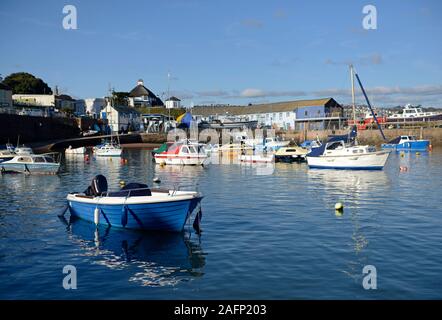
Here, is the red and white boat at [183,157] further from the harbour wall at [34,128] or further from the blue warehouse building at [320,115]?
the blue warehouse building at [320,115]

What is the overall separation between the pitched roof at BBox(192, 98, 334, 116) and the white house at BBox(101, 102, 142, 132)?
78.5 ft

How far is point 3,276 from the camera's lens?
52.1 ft

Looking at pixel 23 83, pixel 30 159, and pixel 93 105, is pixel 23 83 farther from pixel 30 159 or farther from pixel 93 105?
pixel 30 159

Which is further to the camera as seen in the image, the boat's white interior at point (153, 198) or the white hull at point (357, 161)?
the white hull at point (357, 161)

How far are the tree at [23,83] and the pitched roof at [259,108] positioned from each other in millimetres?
45389

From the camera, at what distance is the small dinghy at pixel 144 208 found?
1997 centimetres

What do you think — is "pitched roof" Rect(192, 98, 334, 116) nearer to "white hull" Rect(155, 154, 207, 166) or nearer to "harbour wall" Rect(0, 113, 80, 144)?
"harbour wall" Rect(0, 113, 80, 144)

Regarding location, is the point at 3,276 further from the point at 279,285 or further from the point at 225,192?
the point at 225,192

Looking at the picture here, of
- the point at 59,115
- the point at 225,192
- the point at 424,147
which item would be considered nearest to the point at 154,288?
the point at 225,192

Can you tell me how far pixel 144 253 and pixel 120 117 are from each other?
105 meters

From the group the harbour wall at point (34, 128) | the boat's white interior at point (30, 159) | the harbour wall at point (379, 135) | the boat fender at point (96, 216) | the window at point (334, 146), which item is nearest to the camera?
the boat fender at point (96, 216)

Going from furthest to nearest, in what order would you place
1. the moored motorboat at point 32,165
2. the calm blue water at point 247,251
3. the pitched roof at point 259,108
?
1. the pitched roof at point 259,108
2. the moored motorboat at point 32,165
3. the calm blue water at point 247,251

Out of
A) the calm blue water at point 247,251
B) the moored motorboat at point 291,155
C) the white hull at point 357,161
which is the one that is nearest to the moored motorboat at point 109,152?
the moored motorboat at point 291,155
